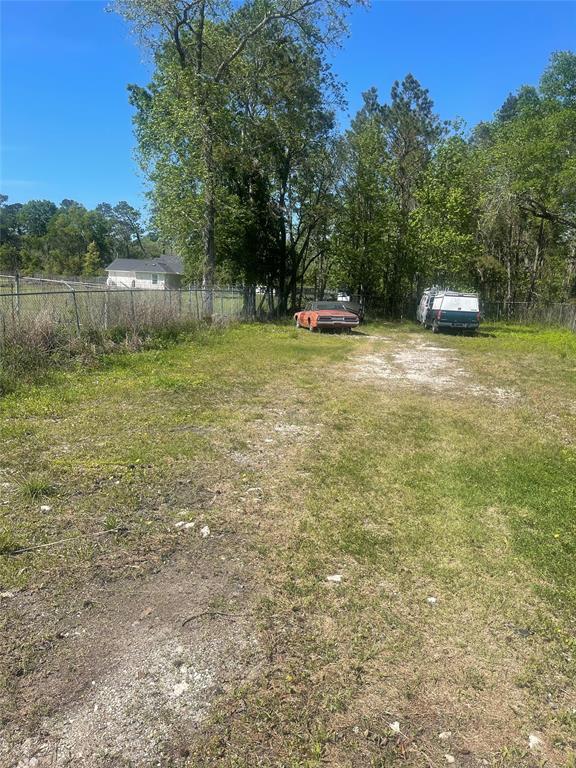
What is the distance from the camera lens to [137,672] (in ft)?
8.15

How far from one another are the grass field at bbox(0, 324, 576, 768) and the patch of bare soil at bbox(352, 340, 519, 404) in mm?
1782

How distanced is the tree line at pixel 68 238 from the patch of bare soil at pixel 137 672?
2433 inches

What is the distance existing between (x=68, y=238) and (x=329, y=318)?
72.1 metres

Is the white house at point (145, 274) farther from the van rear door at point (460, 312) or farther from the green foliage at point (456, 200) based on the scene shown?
the van rear door at point (460, 312)

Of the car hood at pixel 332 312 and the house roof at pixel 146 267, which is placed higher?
the house roof at pixel 146 267

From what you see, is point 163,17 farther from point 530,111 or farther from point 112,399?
point 530,111

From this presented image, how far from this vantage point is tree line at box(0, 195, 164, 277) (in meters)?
68.2

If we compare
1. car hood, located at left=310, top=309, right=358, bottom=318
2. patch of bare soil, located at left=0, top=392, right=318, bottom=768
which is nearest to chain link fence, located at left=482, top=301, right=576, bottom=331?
car hood, located at left=310, top=309, right=358, bottom=318

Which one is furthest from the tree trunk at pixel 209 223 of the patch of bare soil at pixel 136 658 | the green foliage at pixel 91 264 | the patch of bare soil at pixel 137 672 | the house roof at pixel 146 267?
the green foliage at pixel 91 264

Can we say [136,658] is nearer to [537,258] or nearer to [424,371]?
[424,371]

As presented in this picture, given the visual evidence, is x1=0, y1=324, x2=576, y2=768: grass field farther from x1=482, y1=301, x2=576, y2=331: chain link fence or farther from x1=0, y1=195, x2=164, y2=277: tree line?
x1=0, y1=195, x2=164, y2=277: tree line

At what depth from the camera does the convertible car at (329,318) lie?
20375 millimetres

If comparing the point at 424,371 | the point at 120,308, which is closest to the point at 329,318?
the point at 424,371

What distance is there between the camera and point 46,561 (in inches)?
134
